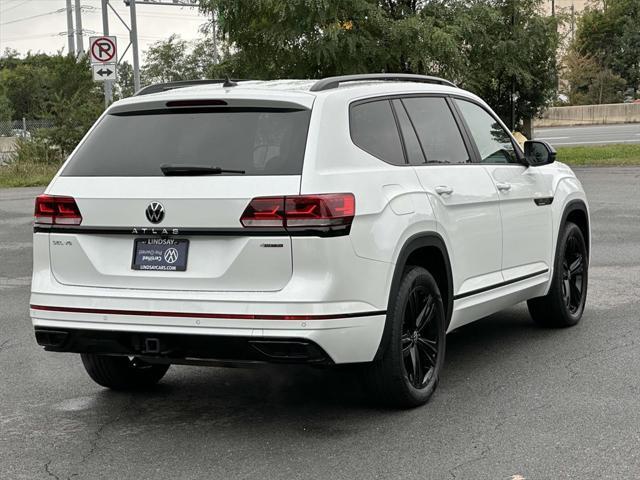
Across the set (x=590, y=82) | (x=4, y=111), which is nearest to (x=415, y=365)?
(x=590, y=82)

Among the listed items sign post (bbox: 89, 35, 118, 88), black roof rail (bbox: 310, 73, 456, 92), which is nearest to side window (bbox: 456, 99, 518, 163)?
black roof rail (bbox: 310, 73, 456, 92)

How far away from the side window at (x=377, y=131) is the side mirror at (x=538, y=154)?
171 centimetres

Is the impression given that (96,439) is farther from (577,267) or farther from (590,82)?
(590,82)

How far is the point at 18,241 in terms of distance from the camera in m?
15.3

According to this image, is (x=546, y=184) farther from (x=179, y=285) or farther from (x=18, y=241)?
(x=18, y=241)

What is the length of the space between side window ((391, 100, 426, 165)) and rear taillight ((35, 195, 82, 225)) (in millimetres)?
1876

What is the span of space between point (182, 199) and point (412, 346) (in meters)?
1.55

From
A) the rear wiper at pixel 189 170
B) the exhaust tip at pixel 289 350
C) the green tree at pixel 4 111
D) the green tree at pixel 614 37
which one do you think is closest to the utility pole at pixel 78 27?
the green tree at pixel 4 111

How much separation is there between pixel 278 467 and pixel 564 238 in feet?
12.4

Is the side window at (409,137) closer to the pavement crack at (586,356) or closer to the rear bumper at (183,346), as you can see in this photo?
the rear bumper at (183,346)

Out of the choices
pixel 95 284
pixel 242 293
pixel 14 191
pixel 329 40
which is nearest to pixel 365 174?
pixel 242 293

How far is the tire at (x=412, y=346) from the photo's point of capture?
5.63 m

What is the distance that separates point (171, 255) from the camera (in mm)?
5387

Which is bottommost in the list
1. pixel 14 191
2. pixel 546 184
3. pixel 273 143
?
pixel 14 191
